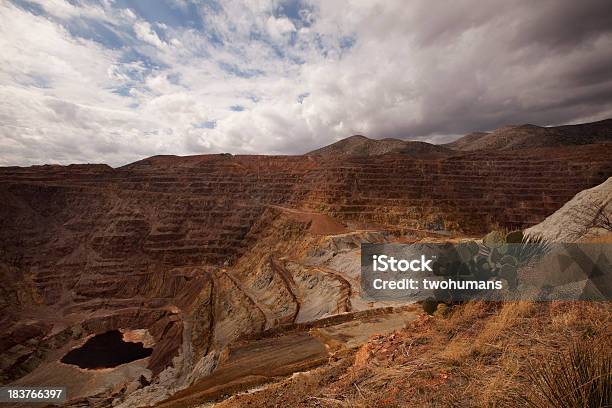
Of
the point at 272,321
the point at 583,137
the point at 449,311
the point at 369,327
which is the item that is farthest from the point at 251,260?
the point at 583,137

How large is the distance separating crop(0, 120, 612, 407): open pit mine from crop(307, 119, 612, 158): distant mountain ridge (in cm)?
→ 6076

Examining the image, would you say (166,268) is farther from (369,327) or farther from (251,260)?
(369,327)

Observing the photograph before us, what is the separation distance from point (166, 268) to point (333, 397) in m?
54.2

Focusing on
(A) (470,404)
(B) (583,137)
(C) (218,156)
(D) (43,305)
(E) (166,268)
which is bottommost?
(D) (43,305)

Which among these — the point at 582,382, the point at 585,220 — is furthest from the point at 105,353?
the point at 582,382

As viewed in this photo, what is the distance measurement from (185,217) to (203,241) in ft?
24.6

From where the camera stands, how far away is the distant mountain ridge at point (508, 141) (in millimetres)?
133500

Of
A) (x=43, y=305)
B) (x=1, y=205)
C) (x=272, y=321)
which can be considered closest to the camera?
(x=272, y=321)

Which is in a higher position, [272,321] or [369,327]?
[369,327]

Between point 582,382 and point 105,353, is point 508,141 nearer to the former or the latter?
point 105,353

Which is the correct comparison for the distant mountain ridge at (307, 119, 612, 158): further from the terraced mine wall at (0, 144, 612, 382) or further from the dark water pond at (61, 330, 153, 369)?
the dark water pond at (61, 330, 153, 369)

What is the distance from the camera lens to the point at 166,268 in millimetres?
53688

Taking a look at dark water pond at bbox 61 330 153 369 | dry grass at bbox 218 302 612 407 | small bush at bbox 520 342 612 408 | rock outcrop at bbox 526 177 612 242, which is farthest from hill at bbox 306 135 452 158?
small bush at bbox 520 342 612 408

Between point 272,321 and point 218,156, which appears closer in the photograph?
point 272,321
